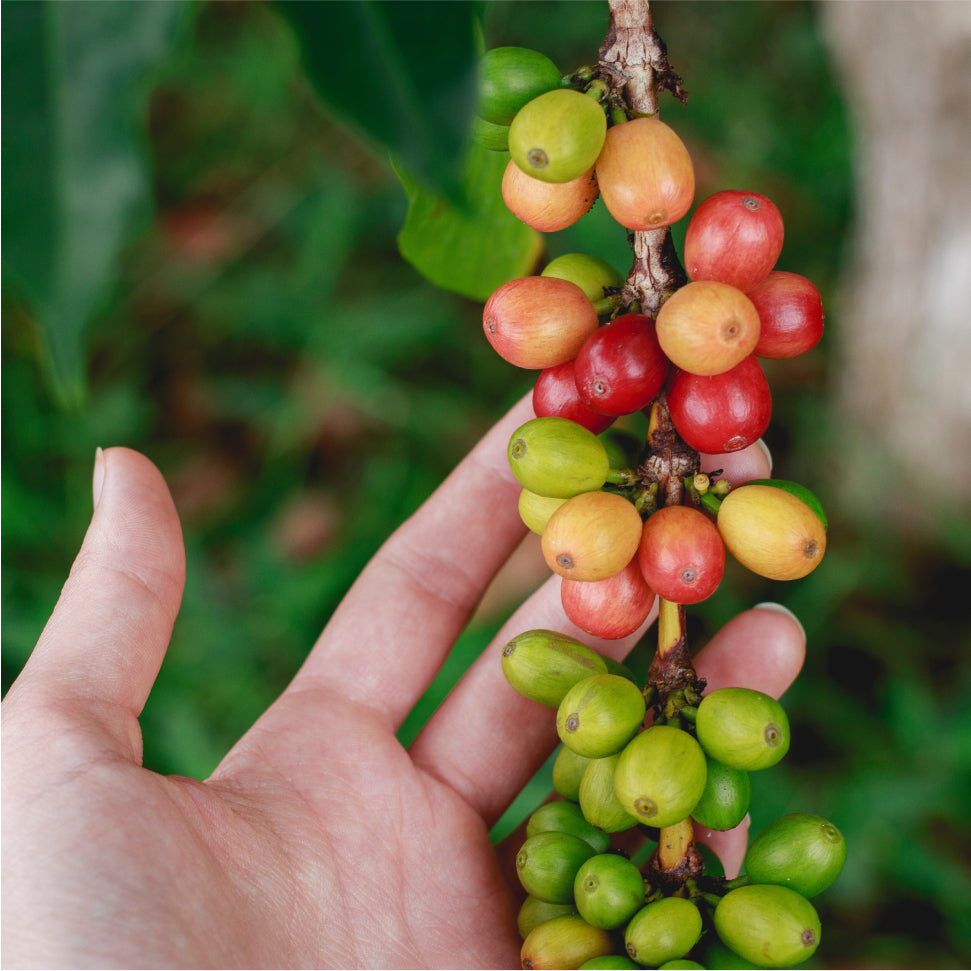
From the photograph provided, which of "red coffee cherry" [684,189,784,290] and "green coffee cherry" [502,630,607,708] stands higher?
"red coffee cherry" [684,189,784,290]

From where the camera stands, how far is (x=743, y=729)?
59.5 inches

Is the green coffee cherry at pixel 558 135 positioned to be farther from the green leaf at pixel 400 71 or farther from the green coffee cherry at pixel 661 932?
the green coffee cherry at pixel 661 932

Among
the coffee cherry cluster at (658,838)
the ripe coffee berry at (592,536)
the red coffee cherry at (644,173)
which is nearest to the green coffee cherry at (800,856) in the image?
the coffee cherry cluster at (658,838)

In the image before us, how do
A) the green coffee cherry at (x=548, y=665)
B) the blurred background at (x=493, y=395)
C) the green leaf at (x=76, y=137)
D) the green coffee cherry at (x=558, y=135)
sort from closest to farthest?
the green leaf at (x=76, y=137) → the green coffee cherry at (x=558, y=135) → the green coffee cherry at (x=548, y=665) → the blurred background at (x=493, y=395)

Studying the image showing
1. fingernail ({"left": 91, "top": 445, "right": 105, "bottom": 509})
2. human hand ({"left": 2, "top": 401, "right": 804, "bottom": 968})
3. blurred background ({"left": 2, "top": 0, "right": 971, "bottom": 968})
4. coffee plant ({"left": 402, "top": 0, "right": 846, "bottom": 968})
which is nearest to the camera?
coffee plant ({"left": 402, "top": 0, "right": 846, "bottom": 968})

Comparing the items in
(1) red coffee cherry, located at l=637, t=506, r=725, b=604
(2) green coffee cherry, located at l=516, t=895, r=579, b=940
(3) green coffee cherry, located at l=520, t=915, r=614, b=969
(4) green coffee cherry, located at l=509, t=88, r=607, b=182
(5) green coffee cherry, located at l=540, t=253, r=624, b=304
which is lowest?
(2) green coffee cherry, located at l=516, t=895, r=579, b=940

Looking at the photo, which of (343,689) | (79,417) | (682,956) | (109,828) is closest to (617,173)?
(682,956)

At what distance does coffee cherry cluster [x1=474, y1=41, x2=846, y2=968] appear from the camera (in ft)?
4.65

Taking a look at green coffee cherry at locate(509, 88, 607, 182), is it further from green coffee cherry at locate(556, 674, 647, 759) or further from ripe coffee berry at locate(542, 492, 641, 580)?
green coffee cherry at locate(556, 674, 647, 759)

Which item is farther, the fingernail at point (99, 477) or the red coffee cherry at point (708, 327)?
the fingernail at point (99, 477)

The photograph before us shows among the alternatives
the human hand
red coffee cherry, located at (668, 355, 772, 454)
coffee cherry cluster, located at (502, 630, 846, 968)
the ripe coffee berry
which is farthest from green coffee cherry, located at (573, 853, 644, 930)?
red coffee cherry, located at (668, 355, 772, 454)

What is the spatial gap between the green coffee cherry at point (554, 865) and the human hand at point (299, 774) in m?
0.56

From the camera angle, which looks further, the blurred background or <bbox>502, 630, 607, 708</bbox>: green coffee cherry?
the blurred background

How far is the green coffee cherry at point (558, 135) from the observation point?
1.32 meters
